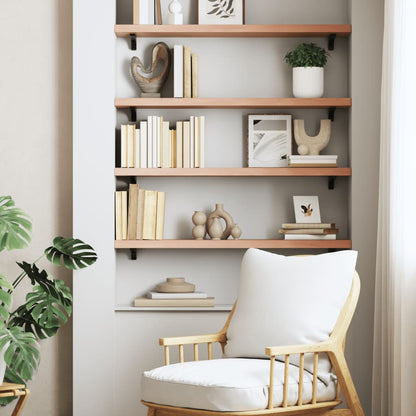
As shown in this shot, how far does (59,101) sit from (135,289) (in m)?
1.15

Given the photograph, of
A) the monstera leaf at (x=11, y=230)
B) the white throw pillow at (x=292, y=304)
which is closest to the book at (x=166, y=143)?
the monstera leaf at (x=11, y=230)

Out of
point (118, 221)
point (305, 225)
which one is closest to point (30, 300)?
point (118, 221)

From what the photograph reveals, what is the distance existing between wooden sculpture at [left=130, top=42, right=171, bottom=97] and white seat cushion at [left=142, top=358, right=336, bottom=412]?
1.66 m

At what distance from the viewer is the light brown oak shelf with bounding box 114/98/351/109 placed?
12.6ft

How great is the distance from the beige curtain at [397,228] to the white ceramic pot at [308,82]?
51 cm

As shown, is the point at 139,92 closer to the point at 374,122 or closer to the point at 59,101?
the point at 59,101

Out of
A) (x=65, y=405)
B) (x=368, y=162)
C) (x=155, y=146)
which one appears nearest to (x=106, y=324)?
(x=65, y=405)

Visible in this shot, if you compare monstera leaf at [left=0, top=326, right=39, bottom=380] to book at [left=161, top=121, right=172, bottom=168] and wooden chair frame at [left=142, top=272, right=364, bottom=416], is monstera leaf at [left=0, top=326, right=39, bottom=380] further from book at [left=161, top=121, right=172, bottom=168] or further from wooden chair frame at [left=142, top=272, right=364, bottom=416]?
book at [left=161, top=121, right=172, bottom=168]

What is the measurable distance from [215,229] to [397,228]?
1071 mm

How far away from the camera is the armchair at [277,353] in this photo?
2.68 metres

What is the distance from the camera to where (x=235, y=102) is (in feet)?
12.7

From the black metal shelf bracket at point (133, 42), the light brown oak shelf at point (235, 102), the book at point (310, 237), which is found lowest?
the book at point (310, 237)

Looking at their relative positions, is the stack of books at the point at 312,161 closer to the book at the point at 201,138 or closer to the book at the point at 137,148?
the book at the point at 201,138

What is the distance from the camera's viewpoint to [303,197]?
157 inches
